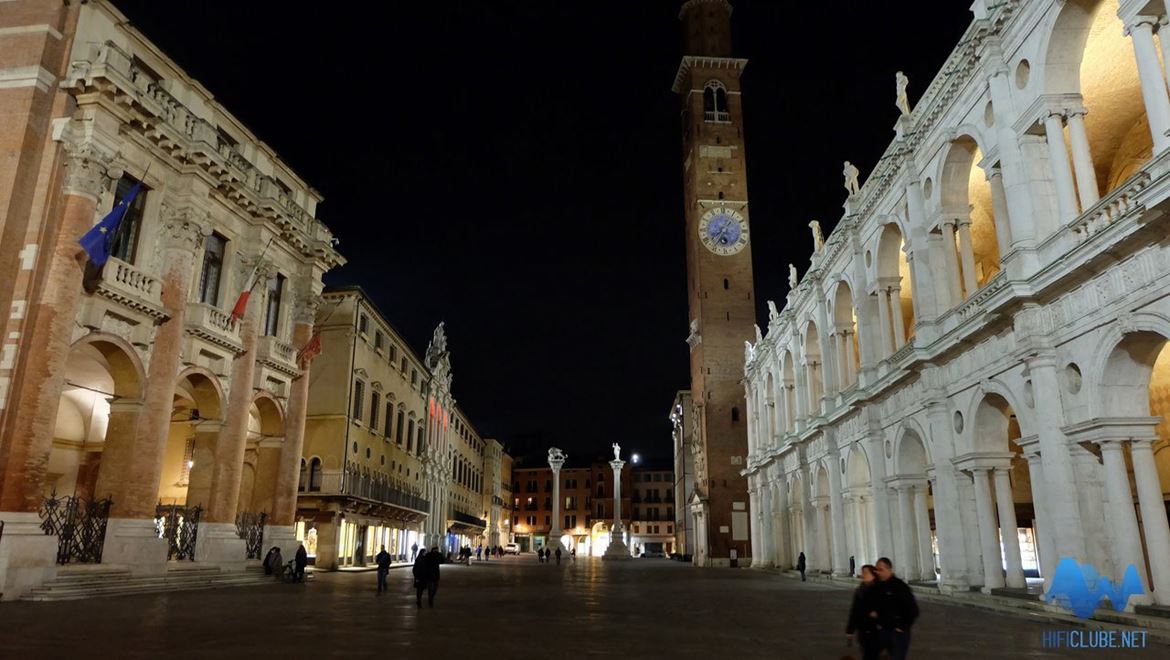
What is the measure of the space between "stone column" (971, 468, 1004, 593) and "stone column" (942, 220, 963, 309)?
510 centimetres

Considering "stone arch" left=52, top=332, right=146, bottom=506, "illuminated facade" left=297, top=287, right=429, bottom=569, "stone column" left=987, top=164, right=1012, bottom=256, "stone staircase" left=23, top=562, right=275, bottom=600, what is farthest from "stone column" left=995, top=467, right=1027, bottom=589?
"illuminated facade" left=297, top=287, right=429, bottom=569

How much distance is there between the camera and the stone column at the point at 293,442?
2711 cm

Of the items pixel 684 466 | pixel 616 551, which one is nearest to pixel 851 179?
pixel 684 466

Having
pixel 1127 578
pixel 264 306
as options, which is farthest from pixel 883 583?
pixel 264 306

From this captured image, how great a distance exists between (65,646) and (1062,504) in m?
17.0

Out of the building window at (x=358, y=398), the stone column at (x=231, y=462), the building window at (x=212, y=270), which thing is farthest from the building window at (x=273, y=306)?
the building window at (x=358, y=398)

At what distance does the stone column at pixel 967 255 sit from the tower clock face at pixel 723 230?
125ft

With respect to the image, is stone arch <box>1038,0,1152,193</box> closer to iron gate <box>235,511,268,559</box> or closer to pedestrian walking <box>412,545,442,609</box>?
pedestrian walking <box>412,545,442,609</box>

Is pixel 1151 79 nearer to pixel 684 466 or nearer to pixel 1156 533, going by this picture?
pixel 1156 533

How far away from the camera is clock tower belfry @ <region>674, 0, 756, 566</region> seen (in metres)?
54.2

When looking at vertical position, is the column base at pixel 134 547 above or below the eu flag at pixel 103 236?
below

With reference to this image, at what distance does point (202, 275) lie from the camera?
23.8 meters

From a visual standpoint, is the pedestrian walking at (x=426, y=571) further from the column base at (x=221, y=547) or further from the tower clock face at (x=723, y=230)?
the tower clock face at (x=723, y=230)

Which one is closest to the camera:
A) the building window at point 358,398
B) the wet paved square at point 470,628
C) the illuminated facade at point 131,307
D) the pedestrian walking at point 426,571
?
the wet paved square at point 470,628
